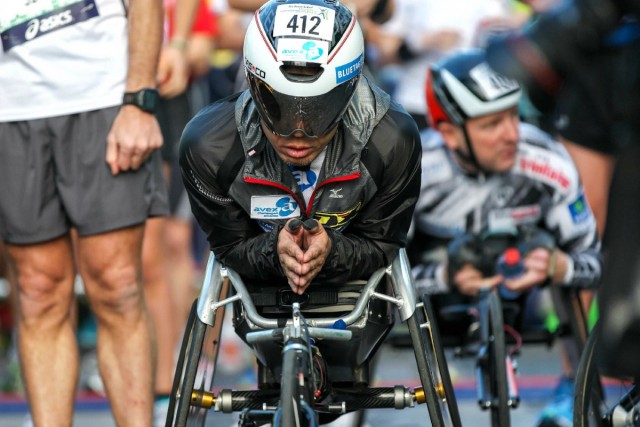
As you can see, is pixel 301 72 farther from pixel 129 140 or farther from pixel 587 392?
pixel 587 392

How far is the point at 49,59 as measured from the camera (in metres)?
5.75

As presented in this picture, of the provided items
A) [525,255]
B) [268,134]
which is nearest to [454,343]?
[525,255]

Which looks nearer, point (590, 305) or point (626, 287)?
point (626, 287)

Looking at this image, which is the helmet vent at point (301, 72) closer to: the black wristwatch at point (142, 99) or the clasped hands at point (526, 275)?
the black wristwatch at point (142, 99)

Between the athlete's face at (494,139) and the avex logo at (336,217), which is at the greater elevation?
the avex logo at (336,217)

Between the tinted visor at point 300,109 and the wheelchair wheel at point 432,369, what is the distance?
71cm

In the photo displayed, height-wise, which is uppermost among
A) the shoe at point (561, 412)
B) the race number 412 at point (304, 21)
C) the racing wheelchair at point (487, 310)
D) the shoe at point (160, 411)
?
the race number 412 at point (304, 21)

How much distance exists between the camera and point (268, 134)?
4.95m

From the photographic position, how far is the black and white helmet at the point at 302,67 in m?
4.81

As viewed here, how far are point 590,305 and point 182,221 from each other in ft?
10.1

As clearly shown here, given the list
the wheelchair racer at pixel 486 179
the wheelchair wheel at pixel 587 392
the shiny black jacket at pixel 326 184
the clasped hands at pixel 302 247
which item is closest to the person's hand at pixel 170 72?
the wheelchair racer at pixel 486 179

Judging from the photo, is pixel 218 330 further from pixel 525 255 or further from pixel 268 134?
pixel 525 255

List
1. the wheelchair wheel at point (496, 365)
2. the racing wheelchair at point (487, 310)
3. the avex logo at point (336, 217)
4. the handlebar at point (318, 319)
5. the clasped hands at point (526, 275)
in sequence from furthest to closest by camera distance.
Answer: the clasped hands at point (526, 275) → the racing wheelchair at point (487, 310) → the wheelchair wheel at point (496, 365) → the avex logo at point (336, 217) → the handlebar at point (318, 319)

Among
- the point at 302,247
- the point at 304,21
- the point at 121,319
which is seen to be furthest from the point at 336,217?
→ the point at 121,319
